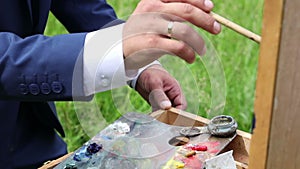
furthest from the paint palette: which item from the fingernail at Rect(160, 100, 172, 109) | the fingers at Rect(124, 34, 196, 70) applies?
the fingers at Rect(124, 34, 196, 70)

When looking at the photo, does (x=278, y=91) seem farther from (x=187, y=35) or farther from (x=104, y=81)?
(x=104, y=81)

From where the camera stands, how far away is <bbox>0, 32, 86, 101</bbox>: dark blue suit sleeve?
777 millimetres

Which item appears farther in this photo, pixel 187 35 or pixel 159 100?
pixel 159 100

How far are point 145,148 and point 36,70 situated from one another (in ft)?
0.71

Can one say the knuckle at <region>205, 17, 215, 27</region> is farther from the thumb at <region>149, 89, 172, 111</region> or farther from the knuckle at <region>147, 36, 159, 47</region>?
the thumb at <region>149, 89, 172, 111</region>

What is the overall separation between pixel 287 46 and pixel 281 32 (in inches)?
0.7

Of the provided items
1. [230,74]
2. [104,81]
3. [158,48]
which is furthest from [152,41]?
[230,74]

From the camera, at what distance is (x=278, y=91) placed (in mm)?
585

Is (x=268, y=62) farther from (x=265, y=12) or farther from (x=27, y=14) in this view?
(x=27, y=14)

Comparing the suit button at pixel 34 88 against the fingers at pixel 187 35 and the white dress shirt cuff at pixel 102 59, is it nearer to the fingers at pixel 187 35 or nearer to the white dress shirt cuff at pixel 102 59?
the white dress shirt cuff at pixel 102 59

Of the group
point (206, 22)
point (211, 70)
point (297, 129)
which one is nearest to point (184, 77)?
point (211, 70)

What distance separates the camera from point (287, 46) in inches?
22.5

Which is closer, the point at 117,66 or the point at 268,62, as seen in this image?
the point at 268,62

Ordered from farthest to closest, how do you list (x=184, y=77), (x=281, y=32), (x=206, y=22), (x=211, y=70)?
(x=184, y=77) → (x=211, y=70) → (x=206, y=22) → (x=281, y=32)
